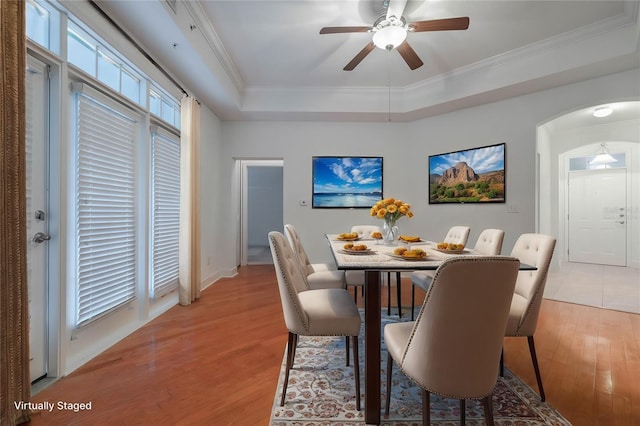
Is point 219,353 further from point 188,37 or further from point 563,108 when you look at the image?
point 563,108

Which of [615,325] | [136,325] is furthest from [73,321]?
[615,325]

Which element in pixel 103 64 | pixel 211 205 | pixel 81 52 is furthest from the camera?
pixel 211 205

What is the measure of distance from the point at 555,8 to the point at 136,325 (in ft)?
15.5

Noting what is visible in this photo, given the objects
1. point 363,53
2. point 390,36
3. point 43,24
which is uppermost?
point 363,53

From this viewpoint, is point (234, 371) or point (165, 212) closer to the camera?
point (234, 371)

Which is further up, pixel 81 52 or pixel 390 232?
pixel 81 52

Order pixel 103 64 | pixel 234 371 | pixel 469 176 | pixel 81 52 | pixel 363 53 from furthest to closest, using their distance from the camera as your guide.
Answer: pixel 469 176, pixel 363 53, pixel 103 64, pixel 81 52, pixel 234 371

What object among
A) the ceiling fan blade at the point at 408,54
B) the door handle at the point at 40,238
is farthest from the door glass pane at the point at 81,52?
the ceiling fan blade at the point at 408,54

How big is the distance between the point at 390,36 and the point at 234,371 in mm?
2635

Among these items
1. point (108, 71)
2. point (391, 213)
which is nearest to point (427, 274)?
point (391, 213)

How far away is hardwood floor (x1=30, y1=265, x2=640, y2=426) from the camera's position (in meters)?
1.44

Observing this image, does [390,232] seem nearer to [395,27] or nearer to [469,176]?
[395,27]

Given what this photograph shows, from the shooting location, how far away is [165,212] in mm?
3047

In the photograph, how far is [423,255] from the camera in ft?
4.69
